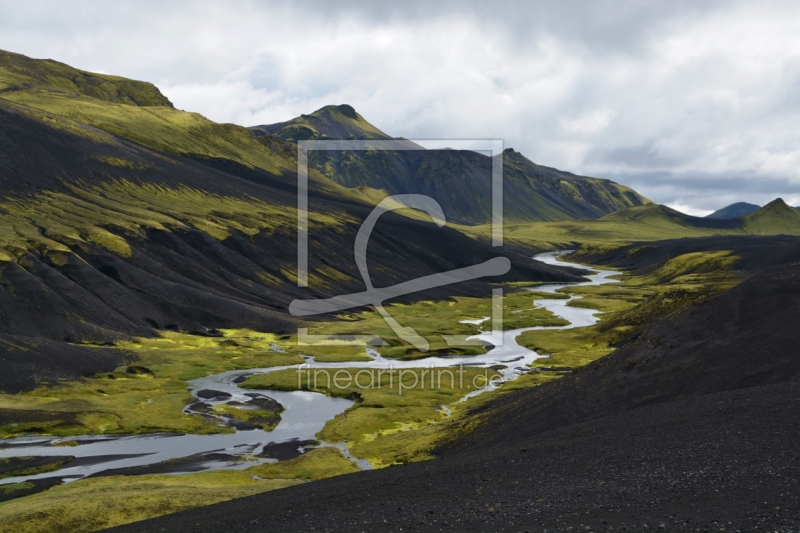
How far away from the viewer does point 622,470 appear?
104 feet

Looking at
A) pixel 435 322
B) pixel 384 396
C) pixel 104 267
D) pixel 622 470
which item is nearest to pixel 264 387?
pixel 384 396

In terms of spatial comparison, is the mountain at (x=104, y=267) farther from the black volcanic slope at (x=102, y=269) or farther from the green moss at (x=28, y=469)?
the green moss at (x=28, y=469)

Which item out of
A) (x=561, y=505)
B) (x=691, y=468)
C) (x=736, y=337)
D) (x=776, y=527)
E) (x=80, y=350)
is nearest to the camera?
(x=776, y=527)

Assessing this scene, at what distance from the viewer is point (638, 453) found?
3391 cm

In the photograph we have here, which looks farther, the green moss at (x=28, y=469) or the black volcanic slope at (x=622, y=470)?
the green moss at (x=28, y=469)

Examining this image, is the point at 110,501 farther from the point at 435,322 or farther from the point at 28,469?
the point at 435,322

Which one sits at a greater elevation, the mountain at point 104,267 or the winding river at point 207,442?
the mountain at point 104,267

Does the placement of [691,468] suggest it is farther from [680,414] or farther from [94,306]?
[94,306]

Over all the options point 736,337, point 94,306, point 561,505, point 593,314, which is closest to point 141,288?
point 94,306

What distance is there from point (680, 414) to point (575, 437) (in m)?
6.42

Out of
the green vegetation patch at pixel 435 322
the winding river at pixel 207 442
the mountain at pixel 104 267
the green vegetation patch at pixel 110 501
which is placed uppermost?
the mountain at pixel 104 267

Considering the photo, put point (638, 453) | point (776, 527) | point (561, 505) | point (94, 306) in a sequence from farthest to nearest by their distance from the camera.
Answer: point (94, 306) → point (638, 453) → point (561, 505) → point (776, 527)

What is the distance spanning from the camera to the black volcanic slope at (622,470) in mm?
25859

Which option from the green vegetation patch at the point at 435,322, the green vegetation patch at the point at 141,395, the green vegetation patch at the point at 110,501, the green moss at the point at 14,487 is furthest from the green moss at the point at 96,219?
the green vegetation patch at the point at 110,501
